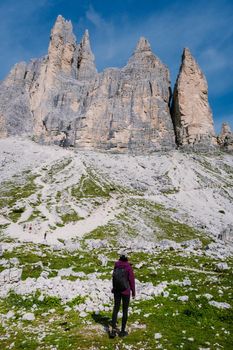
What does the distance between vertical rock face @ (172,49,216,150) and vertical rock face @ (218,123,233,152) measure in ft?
14.5

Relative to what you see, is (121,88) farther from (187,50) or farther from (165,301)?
(165,301)

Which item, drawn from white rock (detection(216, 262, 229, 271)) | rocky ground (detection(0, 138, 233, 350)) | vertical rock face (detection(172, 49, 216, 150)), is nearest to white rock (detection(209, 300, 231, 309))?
rocky ground (detection(0, 138, 233, 350))

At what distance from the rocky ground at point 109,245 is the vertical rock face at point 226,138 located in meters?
9.50

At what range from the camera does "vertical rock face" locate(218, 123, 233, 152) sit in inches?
6531

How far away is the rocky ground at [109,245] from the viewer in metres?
13.7

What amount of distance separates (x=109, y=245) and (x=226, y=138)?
14218 cm

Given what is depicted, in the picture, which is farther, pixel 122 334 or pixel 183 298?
pixel 183 298

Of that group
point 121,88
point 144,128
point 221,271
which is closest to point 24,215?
point 221,271

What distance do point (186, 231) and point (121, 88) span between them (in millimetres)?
131334

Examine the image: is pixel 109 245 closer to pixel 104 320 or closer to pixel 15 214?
pixel 104 320

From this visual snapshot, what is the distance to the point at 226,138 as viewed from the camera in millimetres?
170875

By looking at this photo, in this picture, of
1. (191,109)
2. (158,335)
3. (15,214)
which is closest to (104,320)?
(158,335)

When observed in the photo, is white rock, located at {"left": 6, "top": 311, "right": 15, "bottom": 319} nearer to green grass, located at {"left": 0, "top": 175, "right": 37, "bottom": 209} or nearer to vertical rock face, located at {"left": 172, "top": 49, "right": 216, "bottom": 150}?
green grass, located at {"left": 0, "top": 175, "right": 37, "bottom": 209}

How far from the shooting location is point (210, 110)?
191 metres
